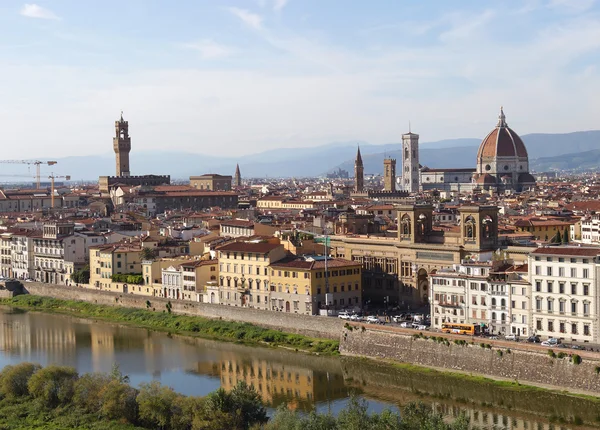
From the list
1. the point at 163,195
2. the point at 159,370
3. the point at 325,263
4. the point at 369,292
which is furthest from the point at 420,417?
the point at 163,195

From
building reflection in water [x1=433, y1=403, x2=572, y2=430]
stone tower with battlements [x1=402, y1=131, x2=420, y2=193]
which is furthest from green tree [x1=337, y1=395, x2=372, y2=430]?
stone tower with battlements [x1=402, y1=131, x2=420, y2=193]

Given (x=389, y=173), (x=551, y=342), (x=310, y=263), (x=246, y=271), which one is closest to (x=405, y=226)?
(x=310, y=263)

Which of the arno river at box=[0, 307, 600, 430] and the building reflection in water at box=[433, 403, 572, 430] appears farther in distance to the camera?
the arno river at box=[0, 307, 600, 430]

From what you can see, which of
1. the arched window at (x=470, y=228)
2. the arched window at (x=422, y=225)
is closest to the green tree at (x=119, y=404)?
the arched window at (x=470, y=228)

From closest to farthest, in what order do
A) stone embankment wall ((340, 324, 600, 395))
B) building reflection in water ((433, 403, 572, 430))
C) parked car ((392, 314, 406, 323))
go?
1. building reflection in water ((433, 403, 572, 430))
2. stone embankment wall ((340, 324, 600, 395))
3. parked car ((392, 314, 406, 323))

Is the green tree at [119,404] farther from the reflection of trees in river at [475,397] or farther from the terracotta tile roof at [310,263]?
the terracotta tile roof at [310,263]

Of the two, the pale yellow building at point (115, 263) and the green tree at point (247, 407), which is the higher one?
the pale yellow building at point (115, 263)

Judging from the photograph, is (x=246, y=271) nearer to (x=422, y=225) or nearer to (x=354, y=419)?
(x=422, y=225)

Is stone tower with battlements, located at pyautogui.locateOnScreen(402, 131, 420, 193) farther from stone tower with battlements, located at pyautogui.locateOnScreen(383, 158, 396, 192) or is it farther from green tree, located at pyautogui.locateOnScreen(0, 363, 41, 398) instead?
green tree, located at pyautogui.locateOnScreen(0, 363, 41, 398)
